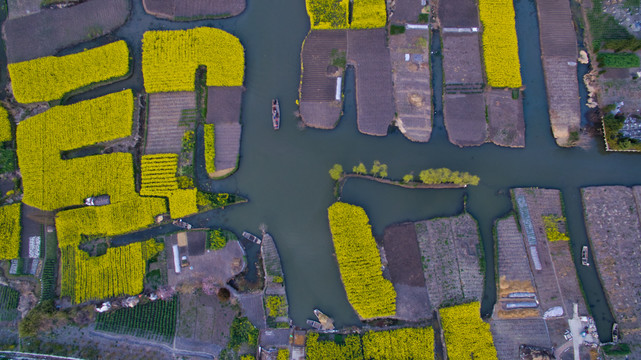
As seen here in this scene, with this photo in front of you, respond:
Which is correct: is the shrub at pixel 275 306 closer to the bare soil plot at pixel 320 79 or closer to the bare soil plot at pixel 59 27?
the bare soil plot at pixel 320 79

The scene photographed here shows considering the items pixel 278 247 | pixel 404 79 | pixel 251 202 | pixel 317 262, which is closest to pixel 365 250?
pixel 317 262

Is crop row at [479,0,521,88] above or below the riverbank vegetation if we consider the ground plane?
above

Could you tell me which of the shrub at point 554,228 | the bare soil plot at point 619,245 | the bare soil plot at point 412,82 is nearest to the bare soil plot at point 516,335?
the bare soil plot at point 619,245

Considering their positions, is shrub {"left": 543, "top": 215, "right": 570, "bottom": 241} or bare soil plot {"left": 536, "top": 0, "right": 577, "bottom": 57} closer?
shrub {"left": 543, "top": 215, "right": 570, "bottom": 241}

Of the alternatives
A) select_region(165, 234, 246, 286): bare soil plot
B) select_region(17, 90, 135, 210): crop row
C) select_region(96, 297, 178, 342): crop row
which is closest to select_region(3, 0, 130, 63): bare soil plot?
select_region(17, 90, 135, 210): crop row

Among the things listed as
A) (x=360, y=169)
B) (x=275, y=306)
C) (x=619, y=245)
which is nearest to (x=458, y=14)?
(x=360, y=169)

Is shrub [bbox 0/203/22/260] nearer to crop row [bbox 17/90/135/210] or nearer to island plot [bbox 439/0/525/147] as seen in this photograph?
crop row [bbox 17/90/135/210]
